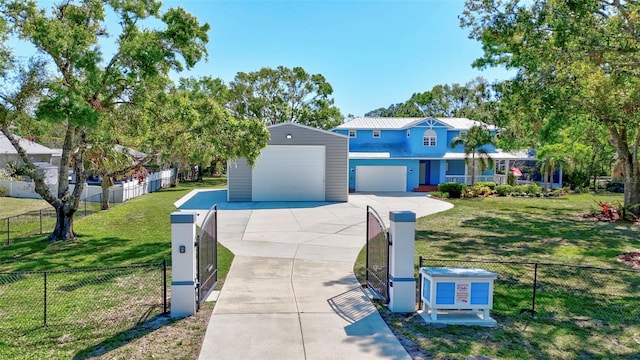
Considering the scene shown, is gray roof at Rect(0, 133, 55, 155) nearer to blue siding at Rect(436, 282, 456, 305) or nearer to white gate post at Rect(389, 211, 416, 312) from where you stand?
white gate post at Rect(389, 211, 416, 312)

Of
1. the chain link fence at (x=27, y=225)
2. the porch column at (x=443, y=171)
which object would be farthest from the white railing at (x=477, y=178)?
the chain link fence at (x=27, y=225)

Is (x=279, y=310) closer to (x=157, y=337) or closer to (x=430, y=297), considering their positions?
(x=157, y=337)

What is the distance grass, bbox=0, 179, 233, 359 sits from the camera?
5320mm

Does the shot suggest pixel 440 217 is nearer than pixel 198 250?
No

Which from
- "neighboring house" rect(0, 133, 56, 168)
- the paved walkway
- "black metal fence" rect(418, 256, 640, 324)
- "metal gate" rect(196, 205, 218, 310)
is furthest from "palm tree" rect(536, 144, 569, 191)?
"neighboring house" rect(0, 133, 56, 168)

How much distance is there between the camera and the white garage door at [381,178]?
100ft

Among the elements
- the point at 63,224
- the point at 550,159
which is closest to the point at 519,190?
the point at 550,159

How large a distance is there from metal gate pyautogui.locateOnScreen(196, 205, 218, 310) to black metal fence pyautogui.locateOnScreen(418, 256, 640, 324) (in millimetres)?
3607

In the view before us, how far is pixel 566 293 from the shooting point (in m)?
8.00

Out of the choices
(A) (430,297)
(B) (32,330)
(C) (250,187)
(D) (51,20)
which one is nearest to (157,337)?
(B) (32,330)

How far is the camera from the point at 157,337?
5.67 metres

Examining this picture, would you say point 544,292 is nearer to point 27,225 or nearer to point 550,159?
point 27,225

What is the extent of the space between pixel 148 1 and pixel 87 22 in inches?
69.5

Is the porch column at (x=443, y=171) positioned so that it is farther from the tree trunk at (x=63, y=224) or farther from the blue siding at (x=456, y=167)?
the tree trunk at (x=63, y=224)
